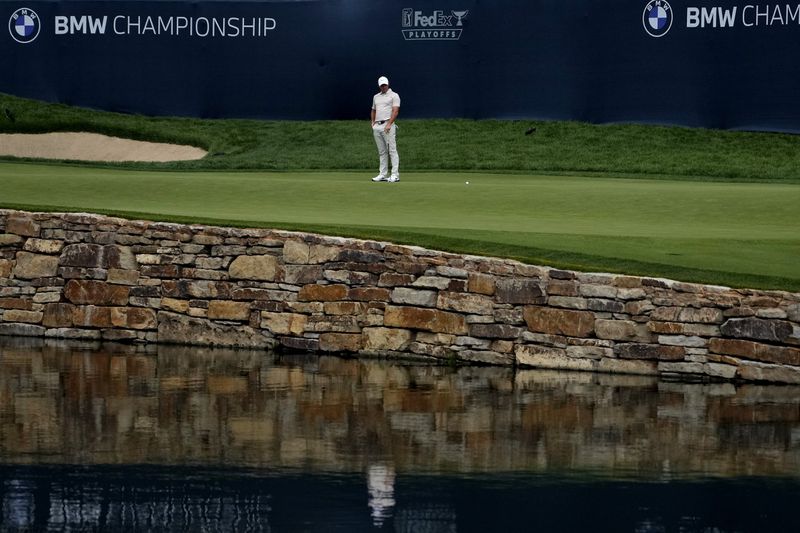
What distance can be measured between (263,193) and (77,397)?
771cm

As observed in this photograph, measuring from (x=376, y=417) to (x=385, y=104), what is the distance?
419 inches

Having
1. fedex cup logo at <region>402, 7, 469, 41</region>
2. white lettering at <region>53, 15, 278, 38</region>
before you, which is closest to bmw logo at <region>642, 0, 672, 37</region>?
fedex cup logo at <region>402, 7, 469, 41</region>

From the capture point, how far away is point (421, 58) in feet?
90.3

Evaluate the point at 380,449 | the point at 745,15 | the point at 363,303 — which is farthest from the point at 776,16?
the point at 380,449

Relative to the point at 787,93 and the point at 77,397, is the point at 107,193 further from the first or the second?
the point at 787,93

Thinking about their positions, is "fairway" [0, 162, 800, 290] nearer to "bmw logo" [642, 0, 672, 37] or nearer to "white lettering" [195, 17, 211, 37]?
"bmw logo" [642, 0, 672, 37]

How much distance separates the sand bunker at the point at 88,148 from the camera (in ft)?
90.0

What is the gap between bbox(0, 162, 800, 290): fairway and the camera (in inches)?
586

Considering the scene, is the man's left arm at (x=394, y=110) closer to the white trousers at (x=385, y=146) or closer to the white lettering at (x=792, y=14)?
the white trousers at (x=385, y=146)

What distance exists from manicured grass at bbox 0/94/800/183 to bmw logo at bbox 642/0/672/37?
5.90 ft

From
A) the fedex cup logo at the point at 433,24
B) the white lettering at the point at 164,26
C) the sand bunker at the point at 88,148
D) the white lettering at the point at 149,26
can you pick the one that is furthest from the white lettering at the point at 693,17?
the white lettering at the point at 149,26

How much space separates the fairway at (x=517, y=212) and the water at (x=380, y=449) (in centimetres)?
136

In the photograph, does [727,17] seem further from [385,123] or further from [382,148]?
[382,148]

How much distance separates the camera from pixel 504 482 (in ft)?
32.2
